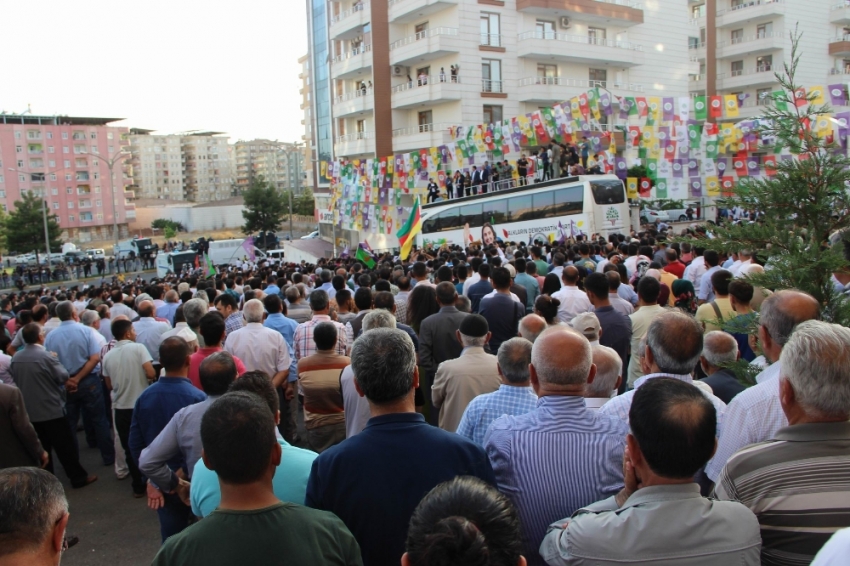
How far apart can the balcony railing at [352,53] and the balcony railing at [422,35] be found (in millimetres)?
1706

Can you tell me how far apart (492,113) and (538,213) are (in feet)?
54.0

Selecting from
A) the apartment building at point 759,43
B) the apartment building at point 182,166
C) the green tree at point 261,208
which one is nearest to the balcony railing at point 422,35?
the apartment building at point 759,43

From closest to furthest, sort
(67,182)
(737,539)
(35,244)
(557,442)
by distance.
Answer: (737,539) < (557,442) < (35,244) < (67,182)

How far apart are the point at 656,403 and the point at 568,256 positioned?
35.1 ft

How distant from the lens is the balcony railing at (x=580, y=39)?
39.1 metres

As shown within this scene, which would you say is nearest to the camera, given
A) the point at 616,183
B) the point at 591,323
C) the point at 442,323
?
the point at 591,323

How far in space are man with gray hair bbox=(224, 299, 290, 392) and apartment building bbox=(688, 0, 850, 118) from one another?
158ft

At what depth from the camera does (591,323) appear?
213 inches

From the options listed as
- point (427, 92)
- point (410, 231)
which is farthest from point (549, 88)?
point (410, 231)

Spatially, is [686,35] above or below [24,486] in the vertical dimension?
above

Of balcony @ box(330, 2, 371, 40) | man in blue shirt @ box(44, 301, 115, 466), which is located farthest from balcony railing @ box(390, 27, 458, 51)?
man in blue shirt @ box(44, 301, 115, 466)

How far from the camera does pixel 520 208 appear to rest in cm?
2564

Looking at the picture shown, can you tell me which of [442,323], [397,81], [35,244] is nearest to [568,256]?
[442,323]

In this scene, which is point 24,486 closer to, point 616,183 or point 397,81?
point 616,183
